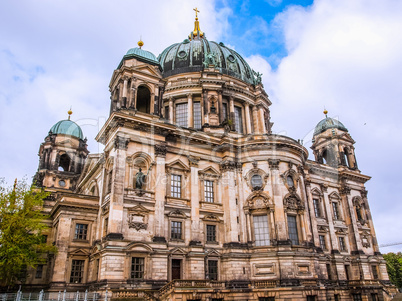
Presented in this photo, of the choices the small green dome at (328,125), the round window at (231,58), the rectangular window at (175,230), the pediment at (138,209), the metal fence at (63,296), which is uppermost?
the round window at (231,58)

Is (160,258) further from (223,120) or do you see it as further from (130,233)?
(223,120)

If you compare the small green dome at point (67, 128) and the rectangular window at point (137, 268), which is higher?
the small green dome at point (67, 128)

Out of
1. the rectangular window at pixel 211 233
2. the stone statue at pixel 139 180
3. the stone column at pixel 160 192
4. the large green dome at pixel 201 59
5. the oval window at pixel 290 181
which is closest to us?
the stone column at pixel 160 192

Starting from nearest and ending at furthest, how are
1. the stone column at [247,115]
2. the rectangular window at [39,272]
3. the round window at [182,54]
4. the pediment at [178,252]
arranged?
the pediment at [178,252], the rectangular window at [39,272], the stone column at [247,115], the round window at [182,54]

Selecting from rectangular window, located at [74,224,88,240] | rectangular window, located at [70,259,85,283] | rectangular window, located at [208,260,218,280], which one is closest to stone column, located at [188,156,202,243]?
rectangular window, located at [208,260,218,280]

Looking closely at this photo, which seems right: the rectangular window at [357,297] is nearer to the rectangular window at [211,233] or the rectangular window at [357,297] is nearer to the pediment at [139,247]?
the rectangular window at [211,233]

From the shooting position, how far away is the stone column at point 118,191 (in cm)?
2569

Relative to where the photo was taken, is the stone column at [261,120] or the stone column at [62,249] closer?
the stone column at [62,249]

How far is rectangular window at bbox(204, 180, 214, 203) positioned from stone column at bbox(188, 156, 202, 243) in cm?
111

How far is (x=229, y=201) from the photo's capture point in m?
32.0

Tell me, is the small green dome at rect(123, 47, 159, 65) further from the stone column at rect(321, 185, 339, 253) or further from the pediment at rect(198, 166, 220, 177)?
the stone column at rect(321, 185, 339, 253)

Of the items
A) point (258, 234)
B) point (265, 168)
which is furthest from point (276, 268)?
point (265, 168)

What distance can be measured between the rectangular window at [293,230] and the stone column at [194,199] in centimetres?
876

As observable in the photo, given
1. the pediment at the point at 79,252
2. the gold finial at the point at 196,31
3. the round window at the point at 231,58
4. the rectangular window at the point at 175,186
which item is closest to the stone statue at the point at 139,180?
the rectangular window at the point at 175,186
